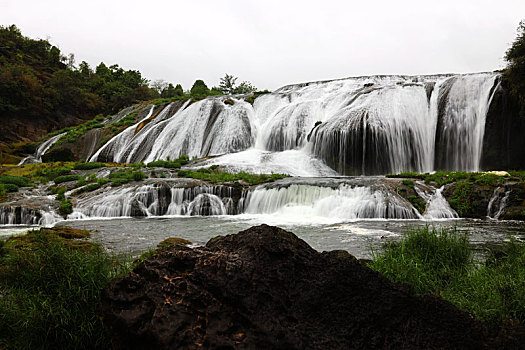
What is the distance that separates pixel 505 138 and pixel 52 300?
23.5 m

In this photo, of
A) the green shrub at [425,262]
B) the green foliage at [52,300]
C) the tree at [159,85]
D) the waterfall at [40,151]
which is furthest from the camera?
the tree at [159,85]

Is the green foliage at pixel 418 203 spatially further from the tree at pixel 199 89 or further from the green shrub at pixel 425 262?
the tree at pixel 199 89

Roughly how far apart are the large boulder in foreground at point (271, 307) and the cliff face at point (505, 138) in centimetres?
2121

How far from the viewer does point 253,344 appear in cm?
216

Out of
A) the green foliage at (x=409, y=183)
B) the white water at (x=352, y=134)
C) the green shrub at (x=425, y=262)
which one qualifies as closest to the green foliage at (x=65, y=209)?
the white water at (x=352, y=134)

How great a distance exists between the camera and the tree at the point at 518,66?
18.0 metres

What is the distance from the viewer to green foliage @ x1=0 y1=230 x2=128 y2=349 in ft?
9.37

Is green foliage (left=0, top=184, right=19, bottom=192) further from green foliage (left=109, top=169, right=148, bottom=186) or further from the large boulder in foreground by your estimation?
the large boulder in foreground

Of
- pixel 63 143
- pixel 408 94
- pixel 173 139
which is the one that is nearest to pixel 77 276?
pixel 408 94

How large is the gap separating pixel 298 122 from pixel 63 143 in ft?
78.3

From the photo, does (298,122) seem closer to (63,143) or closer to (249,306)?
(63,143)

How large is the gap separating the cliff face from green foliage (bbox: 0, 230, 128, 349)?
72.7ft

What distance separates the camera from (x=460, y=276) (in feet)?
13.7

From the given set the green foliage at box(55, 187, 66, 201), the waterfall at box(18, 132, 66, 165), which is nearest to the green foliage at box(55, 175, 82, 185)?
the green foliage at box(55, 187, 66, 201)
